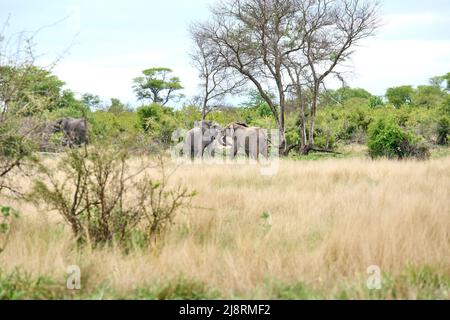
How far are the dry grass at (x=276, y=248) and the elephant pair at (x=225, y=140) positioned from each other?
1051 centimetres

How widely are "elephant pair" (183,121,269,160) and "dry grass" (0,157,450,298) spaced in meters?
10.5

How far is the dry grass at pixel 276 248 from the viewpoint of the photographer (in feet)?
11.7

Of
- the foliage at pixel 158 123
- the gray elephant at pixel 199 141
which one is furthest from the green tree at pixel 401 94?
the gray elephant at pixel 199 141

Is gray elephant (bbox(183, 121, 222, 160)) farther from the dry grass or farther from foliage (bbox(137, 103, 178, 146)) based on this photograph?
the dry grass

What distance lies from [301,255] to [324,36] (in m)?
18.3

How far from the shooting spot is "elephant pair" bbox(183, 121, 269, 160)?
17495mm

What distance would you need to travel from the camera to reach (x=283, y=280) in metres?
3.59

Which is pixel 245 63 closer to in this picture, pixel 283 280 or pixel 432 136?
pixel 432 136

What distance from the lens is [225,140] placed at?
1839cm

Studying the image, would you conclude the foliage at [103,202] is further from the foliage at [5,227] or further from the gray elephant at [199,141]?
the gray elephant at [199,141]

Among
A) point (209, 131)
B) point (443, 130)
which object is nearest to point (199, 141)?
point (209, 131)

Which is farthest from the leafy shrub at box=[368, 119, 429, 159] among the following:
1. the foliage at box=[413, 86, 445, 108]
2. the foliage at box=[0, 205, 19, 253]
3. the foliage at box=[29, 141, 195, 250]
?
the foliage at box=[413, 86, 445, 108]
